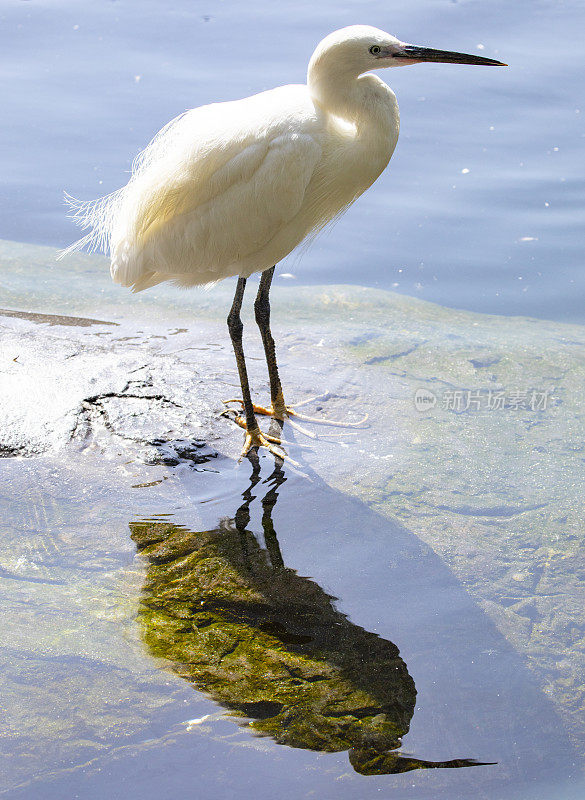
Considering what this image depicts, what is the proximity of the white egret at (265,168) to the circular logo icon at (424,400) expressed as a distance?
2.83 ft

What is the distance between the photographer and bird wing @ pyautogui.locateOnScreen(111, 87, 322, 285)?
3764 mm

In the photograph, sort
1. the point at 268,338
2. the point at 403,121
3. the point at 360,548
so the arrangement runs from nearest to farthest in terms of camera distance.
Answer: the point at 360,548 → the point at 268,338 → the point at 403,121

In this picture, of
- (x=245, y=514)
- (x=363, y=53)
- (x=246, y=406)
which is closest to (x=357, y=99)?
(x=363, y=53)

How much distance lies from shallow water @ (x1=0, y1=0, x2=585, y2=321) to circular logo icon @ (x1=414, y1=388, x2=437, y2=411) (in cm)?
147

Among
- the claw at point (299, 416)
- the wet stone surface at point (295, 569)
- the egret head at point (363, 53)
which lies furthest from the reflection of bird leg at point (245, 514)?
the egret head at point (363, 53)

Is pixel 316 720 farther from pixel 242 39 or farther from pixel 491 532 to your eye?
pixel 242 39

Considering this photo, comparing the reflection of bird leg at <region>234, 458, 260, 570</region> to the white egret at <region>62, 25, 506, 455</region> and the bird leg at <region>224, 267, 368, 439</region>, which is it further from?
the bird leg at <region>224, 267, 368, 439</region>

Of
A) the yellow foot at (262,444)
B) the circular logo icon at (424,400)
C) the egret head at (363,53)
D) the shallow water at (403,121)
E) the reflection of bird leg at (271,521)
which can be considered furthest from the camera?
the shallow water at (403,121)

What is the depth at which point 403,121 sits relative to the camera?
7309mm

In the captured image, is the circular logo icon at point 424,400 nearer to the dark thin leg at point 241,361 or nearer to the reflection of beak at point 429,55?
the dark thin leg at point 241,361

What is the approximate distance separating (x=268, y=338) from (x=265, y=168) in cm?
93

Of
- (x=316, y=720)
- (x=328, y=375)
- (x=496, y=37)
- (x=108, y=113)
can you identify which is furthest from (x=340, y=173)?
(x=496, y=37)

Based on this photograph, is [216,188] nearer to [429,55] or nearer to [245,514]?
[429,55]

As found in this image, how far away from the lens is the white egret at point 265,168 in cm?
375
